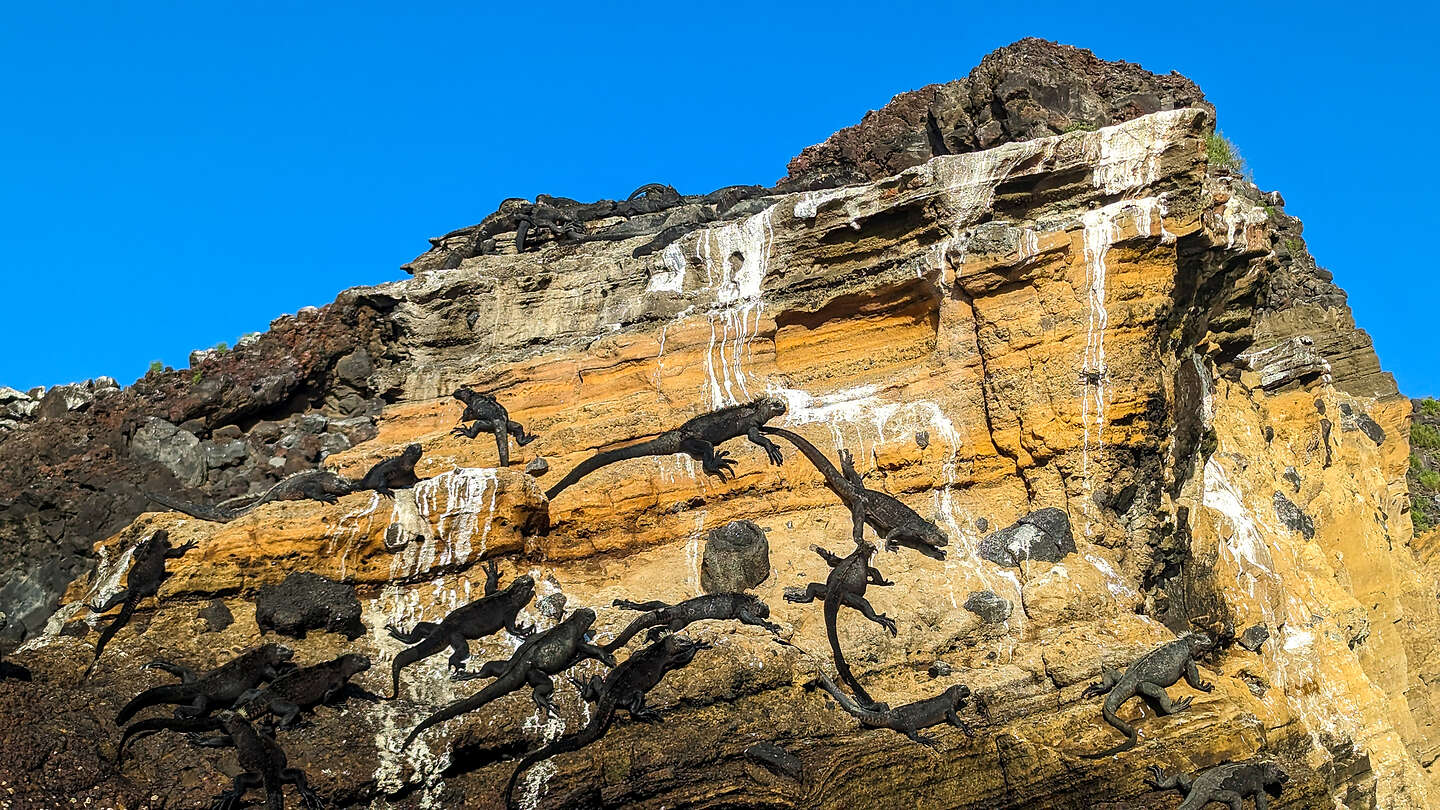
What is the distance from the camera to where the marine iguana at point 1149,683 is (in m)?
9.80

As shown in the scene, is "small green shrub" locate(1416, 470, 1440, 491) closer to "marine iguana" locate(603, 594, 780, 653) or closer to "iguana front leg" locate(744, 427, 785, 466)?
"iguana front leg" locate(744, 427, 785, 466)

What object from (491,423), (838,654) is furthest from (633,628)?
(491,423)

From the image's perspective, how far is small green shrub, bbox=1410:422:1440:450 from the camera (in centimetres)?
2334

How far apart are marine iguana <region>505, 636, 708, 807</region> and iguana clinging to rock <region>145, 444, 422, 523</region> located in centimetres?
371

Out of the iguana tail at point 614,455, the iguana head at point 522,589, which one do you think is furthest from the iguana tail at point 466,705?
the iguana tail at point 614,455

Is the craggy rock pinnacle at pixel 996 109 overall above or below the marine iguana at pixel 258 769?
above

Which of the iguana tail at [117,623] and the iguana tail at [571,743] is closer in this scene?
the iguana tail at [571,743]

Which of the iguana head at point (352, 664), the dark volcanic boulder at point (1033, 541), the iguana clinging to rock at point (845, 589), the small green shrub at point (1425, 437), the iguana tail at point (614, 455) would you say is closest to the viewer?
the iguana head at point (352, 664)

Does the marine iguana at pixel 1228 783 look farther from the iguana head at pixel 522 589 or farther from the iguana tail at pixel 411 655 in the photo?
the iguana tail at pixel 411 655

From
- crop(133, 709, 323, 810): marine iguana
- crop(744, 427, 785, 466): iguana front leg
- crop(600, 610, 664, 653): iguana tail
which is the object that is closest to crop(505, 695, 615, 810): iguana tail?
crop(600, 610, 664, 653): iguana tail

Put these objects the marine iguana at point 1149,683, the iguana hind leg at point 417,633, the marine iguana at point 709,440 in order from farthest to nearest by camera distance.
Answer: the marine iguana at point 709,440 → the iguana hind leg at point 417,633 → the marine iguana at point 1149,683

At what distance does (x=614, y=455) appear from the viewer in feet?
44.7

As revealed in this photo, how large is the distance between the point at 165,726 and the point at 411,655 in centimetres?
219

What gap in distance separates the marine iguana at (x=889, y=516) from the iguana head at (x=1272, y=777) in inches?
147
